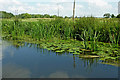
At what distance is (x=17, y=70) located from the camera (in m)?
3.09

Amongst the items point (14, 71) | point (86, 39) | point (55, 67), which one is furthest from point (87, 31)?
point (14, 71)

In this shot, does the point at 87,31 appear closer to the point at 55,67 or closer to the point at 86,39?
the point at 86,39

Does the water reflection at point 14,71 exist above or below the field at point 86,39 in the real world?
below

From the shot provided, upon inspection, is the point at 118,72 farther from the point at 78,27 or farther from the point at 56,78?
the point at 78,27

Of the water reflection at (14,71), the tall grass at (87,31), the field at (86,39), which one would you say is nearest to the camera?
the water reflection at (14,71)

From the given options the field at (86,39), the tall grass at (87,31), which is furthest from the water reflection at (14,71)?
the tall grass at (87,31)

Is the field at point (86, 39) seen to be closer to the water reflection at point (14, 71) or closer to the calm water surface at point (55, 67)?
the calm water surface at point (55, 67)

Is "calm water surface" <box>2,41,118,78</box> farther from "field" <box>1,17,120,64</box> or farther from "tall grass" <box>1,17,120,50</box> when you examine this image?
"tall grass" <box>1,17,120,50</box>

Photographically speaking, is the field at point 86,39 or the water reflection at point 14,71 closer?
the water reflection at point 14,71

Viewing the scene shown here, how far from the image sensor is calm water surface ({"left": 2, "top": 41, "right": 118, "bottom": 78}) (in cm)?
283

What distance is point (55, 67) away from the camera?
326 centimetres

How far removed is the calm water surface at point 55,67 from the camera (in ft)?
9.27

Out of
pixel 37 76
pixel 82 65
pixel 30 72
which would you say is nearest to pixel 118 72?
pixel 82 65

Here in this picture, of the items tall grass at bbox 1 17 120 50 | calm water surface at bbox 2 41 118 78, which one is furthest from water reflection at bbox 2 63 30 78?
tall grass at bbox 1 17 120 50
